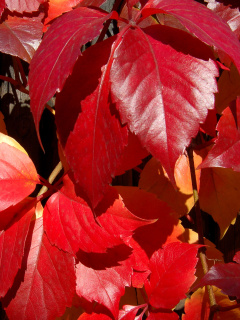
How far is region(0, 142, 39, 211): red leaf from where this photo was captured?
1.41ft

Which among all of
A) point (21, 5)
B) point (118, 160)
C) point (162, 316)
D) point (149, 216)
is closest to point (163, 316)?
point (162, 316)

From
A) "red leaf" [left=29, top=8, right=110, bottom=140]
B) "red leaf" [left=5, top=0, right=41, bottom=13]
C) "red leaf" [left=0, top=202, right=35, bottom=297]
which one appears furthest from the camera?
"red leaf" [left=5, top=0, right=41, bottom=13]

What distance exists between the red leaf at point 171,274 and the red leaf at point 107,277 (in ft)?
0.14

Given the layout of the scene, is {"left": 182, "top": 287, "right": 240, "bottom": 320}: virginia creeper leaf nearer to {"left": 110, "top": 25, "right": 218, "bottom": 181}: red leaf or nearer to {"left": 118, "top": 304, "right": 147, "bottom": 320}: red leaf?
{"left": 118, "top": 304, "right": 147, "bottom": 320}: red leaf

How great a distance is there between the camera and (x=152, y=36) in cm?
39

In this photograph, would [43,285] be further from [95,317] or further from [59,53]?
[59,53]

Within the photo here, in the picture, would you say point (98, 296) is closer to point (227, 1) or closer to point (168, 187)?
point (168, 187)

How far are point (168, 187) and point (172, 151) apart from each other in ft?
0.88

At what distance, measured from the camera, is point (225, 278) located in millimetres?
428

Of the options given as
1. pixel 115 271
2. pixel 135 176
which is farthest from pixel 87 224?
pixel 135 176

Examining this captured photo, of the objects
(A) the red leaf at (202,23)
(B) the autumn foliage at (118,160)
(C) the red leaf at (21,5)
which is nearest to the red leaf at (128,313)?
(B) the autumn foliage at (118,160)

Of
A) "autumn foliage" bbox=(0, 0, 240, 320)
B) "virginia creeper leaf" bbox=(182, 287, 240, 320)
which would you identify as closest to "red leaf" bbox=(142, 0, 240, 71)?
"autumn foliage" bbox=(0, 0, 240, 320)

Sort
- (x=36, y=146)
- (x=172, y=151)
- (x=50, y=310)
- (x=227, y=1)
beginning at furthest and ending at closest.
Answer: (x=36, y=146)
(x=227, y=1)
(x=50, y=310)
(x=172, y=151)

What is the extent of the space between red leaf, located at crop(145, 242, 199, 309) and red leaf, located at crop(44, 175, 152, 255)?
0.33 ft
